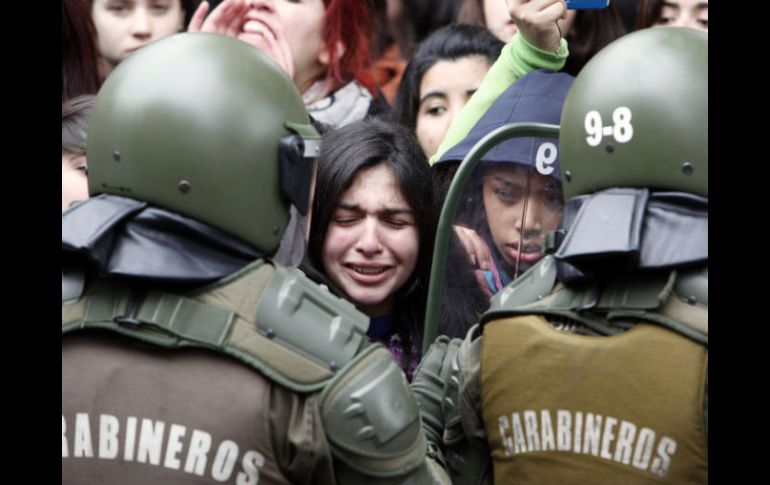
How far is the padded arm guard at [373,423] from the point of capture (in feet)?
9.73

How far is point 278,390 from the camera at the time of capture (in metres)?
2.96

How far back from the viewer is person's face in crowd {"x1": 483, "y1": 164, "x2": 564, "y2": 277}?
3.88m

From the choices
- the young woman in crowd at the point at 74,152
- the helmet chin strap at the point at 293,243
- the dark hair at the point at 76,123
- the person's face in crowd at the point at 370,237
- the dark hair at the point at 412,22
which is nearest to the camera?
the helmet chin strap at the point at 293,243

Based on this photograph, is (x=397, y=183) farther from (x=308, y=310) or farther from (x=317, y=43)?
(x=317, y=43)

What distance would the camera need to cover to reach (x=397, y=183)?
4.31 meters

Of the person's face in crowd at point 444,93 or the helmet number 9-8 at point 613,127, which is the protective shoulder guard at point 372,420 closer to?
the helmet number 9-8 at point 613,127

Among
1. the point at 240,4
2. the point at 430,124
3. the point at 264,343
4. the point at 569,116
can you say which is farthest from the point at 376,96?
the point at 264,343

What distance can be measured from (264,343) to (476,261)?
112cm

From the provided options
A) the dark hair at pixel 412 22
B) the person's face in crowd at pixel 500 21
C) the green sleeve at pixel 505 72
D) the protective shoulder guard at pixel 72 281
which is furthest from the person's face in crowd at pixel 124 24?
the protective shoulder guard at pixel 72 281

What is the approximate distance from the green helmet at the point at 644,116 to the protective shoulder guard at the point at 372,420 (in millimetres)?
669

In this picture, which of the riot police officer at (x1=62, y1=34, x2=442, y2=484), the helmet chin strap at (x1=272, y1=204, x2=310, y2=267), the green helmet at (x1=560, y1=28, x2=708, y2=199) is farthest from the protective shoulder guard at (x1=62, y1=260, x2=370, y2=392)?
the green helmet at (x1=560, y1=28, x2=708, y2=199)

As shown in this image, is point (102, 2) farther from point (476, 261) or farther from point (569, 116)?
point (569, 116)

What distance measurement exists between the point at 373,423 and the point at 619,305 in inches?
24.2

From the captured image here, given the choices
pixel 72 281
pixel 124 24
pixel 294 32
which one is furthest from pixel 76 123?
pixel 72 281
